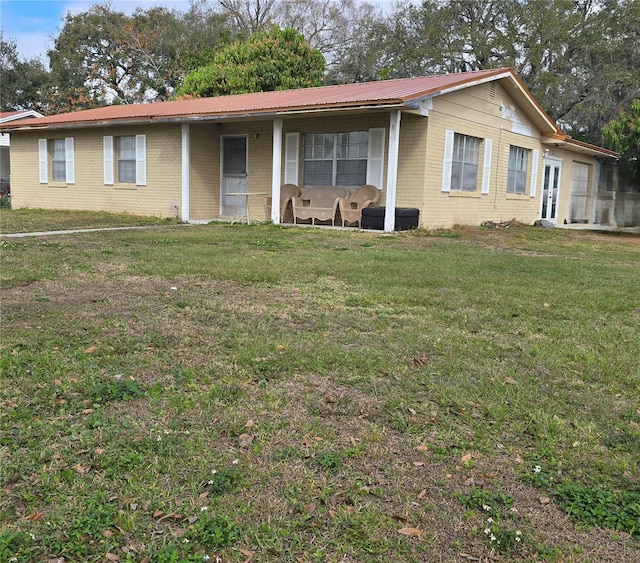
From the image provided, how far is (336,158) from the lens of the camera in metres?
14.8

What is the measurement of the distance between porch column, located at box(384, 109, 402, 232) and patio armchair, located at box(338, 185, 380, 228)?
834mm

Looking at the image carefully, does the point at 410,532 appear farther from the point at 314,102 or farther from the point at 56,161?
the point at 56,161

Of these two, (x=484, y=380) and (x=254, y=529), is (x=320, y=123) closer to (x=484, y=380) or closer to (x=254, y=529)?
(x=484, y=380)

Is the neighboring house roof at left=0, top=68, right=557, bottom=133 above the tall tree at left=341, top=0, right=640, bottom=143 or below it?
below

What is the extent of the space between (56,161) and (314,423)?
18.1 meters

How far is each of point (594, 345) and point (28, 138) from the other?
19135mm

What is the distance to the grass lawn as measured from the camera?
2.30m

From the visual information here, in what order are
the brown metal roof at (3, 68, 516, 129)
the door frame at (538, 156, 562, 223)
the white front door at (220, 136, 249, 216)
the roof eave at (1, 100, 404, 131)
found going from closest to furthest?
1. the roof eave at (1, 100, 404, 131)
2. the brown metal roof at (3, 68, 516, 129)
3. the white front door at (220, 136, 249, 216)
4. the door frame at (538, 156, 562, 223)

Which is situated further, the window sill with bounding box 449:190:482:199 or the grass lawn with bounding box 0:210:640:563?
the window sill with bounding box 449:190:482:199

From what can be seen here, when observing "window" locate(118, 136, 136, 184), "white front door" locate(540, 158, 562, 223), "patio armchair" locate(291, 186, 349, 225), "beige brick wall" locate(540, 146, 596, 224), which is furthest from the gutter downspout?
"beige brick wall" locate(540, 146, 596, 224)

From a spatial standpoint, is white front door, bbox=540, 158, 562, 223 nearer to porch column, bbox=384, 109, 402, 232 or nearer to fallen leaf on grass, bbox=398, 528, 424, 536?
porch column, bbox=384, 109, 402, 232

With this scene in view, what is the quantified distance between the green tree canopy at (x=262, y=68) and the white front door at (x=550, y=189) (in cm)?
1172

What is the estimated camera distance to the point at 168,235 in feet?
37.8

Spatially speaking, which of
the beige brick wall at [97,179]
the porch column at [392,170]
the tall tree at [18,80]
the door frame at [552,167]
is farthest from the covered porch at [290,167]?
the tall tree at [18,80]
